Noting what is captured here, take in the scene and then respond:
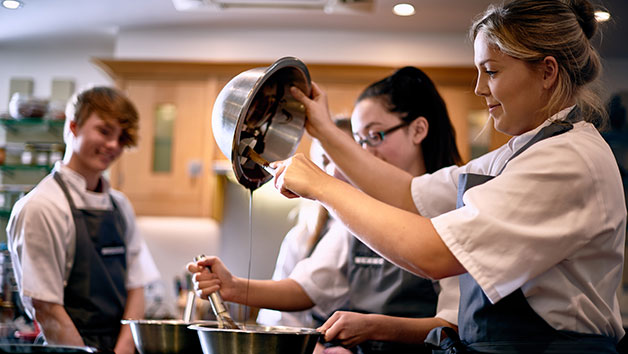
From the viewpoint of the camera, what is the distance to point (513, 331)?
1.02 metres

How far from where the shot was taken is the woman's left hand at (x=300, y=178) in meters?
1.08

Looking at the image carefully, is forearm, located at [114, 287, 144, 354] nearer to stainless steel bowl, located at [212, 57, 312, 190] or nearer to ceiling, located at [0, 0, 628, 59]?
stainless steel bowl, located at [212, 57, 312, 190]

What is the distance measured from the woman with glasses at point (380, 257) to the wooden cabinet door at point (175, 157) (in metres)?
2.01

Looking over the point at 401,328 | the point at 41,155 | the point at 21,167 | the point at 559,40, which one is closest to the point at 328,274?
the point at 401,328

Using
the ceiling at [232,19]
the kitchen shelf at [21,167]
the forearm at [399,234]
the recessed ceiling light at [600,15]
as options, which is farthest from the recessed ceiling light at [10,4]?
the ceiling at [232,19]

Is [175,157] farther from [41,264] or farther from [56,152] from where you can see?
[41,264]

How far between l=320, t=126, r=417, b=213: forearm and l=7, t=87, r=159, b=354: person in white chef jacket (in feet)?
2.61

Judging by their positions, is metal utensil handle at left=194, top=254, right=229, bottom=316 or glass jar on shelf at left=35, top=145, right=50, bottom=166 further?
glass jar on shelf at left=35, top=145, right=50, bottom=166

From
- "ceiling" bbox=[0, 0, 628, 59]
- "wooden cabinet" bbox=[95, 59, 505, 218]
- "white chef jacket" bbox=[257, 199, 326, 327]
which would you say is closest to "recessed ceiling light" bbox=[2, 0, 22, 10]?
"white chef jacket" bbox=[257, 199, 326, 327]

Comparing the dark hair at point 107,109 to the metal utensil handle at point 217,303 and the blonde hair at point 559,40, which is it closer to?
the metal utensil handle at point 217,303

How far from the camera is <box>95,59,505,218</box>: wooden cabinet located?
12.0 ft

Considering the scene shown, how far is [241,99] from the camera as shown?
3.92ft

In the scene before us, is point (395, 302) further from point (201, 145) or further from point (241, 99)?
point (201, 145)

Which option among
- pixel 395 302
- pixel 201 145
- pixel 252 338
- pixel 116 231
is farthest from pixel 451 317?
pixel 201 145
